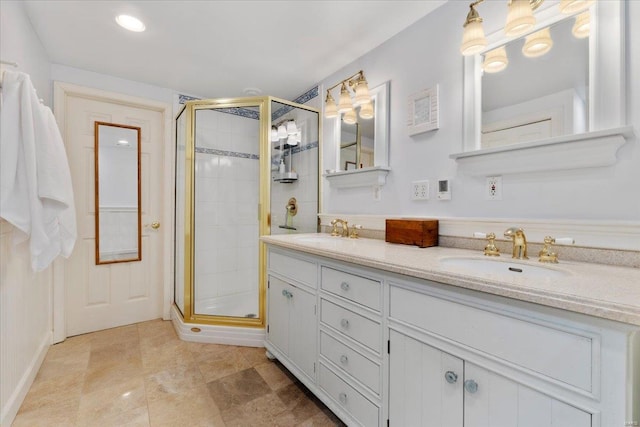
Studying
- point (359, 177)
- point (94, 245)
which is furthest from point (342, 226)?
point (94, 245)

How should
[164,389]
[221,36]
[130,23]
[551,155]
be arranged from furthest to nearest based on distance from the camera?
[221,36] → [130,23] → [164,389] → [551,155]

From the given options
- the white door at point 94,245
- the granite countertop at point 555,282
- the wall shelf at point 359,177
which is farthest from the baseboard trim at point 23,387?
the wall shelf at point 359,177

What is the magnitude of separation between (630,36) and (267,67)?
207 cm

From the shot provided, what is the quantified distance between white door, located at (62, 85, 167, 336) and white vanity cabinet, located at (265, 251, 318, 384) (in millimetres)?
1477

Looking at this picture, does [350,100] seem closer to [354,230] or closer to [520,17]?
[354,230]

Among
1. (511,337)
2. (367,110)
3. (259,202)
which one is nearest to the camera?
(511,337)

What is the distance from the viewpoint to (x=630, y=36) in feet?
3.26

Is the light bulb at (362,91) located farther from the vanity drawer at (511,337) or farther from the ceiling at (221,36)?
the vanity drawer at (511,337)

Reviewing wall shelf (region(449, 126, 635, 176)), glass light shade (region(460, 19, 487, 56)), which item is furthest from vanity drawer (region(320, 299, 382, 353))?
glass light shade (region(460, 19, 487, 56))

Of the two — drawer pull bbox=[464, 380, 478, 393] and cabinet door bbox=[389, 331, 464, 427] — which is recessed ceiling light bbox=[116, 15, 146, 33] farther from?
drawer pull bbox=[464, 380, 478, 393]

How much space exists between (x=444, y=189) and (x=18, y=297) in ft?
7.89

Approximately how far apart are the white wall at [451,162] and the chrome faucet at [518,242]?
0.51ft

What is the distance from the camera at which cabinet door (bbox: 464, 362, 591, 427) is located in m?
0.67

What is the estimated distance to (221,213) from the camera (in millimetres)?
2729
